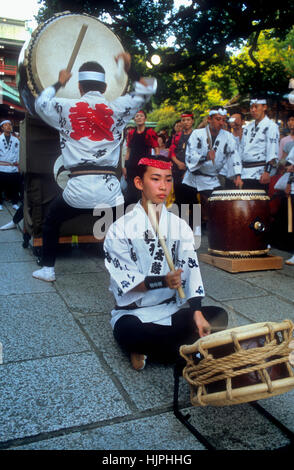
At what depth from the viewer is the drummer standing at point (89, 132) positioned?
325 cm

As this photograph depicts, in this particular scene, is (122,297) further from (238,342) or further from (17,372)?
(238,342)

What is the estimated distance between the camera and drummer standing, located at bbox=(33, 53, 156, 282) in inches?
128

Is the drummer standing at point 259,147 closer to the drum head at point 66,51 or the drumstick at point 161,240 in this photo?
the drum head at point 66,51

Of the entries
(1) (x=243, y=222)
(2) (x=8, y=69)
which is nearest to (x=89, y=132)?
(1) (x=243, y=222)

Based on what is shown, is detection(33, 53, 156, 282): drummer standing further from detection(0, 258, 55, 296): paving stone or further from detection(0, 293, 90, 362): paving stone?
detection(0, 293, 90, 362): paving stone

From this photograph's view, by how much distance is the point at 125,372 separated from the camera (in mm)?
2164

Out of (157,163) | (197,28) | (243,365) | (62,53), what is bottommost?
(243,365)

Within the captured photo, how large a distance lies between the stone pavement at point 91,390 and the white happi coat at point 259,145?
1.97 metres

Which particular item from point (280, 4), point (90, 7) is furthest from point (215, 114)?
point (90, 7)

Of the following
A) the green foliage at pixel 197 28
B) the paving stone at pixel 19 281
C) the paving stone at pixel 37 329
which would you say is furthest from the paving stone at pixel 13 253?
the green foliage at pixel 197 28

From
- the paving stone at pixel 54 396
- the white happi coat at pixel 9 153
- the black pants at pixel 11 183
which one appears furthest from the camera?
the black pants at pixel 11 183

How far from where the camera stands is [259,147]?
193 inches

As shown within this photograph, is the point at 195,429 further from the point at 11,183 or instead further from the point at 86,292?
the point at 11,183

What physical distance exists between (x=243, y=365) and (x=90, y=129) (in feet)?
7.84
